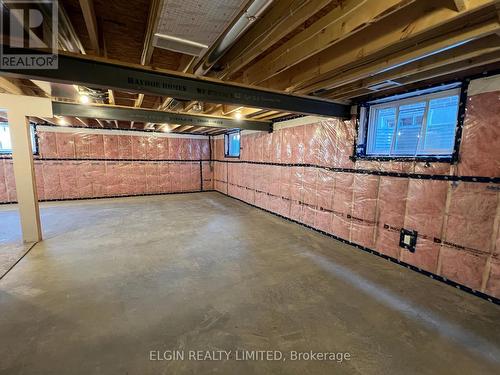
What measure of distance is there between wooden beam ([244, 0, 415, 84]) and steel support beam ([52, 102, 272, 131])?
247 cm

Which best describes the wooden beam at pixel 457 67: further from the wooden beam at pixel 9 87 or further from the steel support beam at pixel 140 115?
the wooden beam at pixel 9 87

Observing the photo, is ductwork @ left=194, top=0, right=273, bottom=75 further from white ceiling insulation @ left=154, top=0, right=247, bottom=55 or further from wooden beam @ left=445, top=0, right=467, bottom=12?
wooden beam @ left=445, top=0, right=467, bottom=12

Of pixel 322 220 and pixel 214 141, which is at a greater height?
pixel 214 141

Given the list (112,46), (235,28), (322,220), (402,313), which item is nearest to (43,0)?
(112,46)

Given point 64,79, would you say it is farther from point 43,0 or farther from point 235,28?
point 235,28

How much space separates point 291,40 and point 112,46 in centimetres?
167

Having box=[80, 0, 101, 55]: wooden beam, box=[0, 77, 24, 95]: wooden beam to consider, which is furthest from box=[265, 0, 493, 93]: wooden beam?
box=[0, 77, 24, 95]: wooden beam

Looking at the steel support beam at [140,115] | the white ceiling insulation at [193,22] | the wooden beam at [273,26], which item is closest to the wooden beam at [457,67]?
the wooden beam at [273,26]

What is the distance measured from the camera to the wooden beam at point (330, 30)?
1.41 metres

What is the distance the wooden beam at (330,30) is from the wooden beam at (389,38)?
24cm

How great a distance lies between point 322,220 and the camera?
4.17m

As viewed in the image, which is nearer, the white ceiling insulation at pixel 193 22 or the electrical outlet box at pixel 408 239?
the white ceiling insulation at pixel 193 22

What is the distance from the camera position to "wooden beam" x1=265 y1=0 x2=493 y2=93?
56.7 inches

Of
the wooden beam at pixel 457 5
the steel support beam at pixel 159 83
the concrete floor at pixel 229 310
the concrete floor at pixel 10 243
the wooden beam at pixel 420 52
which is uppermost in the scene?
the wooden beam at pixel 457 5
